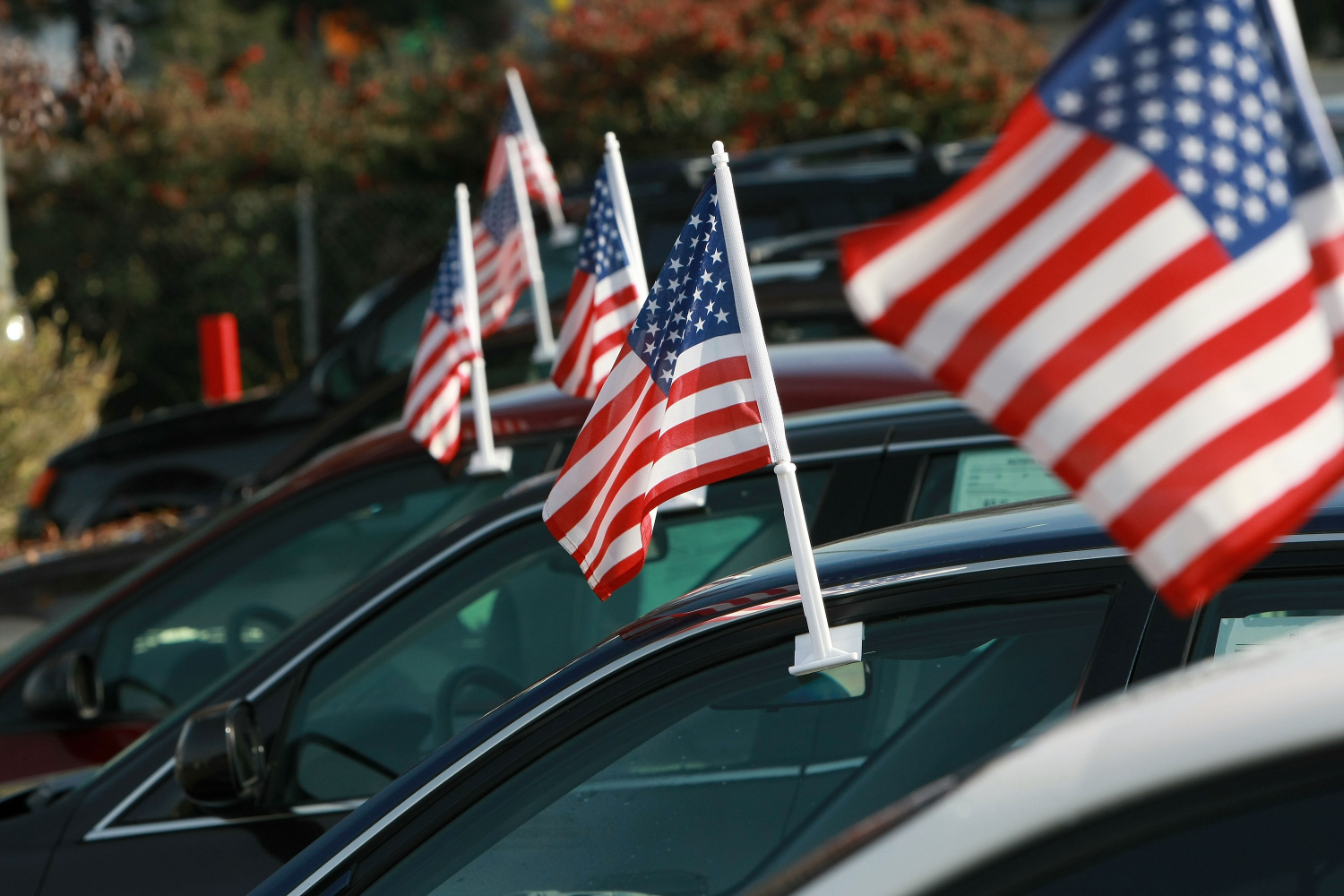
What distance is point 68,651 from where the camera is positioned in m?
4.10

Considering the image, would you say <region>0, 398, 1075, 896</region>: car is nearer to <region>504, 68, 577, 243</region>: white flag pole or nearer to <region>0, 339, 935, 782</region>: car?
<region>0, 339, 935, 782</region>: car

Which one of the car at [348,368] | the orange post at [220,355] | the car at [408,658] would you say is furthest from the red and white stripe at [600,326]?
the orange post at [220,355]

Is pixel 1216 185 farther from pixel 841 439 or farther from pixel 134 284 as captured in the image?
pixel 134 284

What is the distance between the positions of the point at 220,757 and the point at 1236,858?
1985mm

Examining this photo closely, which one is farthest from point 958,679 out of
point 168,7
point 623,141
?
point 168,7

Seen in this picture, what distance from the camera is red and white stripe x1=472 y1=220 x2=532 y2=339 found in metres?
4.68

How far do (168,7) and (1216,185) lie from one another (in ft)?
89.8

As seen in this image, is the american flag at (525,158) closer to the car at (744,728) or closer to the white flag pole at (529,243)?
the white flag pole at (529,243)

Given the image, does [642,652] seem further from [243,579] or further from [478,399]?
[243,579]

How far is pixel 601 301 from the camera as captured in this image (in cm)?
338

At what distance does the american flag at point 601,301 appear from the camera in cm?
335

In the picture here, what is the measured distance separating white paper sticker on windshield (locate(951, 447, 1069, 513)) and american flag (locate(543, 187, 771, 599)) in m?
0.68

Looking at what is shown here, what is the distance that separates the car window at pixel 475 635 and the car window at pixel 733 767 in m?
0.89

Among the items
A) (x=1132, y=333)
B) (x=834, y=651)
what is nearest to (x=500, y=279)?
(x=834, y=651)
